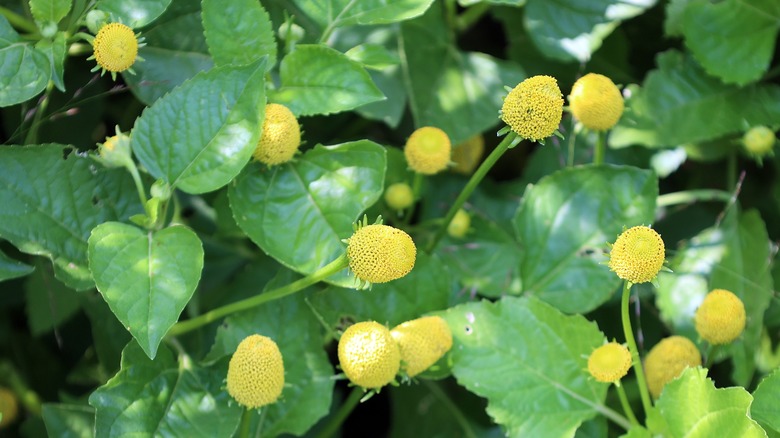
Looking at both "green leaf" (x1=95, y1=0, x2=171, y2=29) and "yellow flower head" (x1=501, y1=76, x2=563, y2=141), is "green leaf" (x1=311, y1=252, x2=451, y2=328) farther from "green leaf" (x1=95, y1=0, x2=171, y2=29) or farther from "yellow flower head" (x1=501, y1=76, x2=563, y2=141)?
"green leaf" (x1=95, y1=0, x2=171, y2=29)

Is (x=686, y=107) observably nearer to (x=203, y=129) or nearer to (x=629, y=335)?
(x=629, y=335)

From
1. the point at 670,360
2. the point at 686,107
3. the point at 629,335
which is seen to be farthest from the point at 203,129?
the point at 686,107

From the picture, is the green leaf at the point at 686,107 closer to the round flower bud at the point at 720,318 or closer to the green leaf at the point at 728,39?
the green leaf at the point at 728,39

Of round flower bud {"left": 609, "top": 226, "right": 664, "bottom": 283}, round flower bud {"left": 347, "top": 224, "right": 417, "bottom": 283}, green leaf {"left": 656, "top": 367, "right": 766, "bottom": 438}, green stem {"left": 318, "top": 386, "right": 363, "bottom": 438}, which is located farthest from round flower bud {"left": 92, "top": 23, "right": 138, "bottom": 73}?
green leaf {"left": 656, "top": 367, "right": 766, "bottom": 438}

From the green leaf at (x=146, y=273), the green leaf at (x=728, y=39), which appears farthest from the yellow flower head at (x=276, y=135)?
the green leaf at (x=728, y=39)

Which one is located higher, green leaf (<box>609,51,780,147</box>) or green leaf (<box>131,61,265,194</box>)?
green leaf (<box>131,61,265,194</box>)

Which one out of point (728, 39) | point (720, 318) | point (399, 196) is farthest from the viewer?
point (728, 39)
